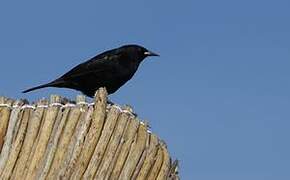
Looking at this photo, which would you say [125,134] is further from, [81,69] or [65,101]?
[81,69]

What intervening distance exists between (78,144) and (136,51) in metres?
6.23

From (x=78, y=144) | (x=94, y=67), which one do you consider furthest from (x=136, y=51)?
(x=78, y=144)

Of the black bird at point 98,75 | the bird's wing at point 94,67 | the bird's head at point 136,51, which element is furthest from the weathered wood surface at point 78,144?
the bird's head at point 136,51

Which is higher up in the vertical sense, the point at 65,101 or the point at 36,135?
the point at 65,101

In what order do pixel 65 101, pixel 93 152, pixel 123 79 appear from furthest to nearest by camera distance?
pixel 123 79, pixel 65 101, pixel 93 152

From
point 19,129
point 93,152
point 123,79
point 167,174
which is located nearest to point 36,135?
point 19,129

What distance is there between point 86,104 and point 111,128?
397 mm

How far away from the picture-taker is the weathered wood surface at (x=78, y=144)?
21.9 feet

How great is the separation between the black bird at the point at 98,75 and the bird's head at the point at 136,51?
0.31 meters

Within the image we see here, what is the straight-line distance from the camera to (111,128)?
270 inches

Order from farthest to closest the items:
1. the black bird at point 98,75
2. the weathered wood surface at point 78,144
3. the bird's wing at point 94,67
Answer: the bird's wing at point 94,67, the black bird at point 98,75, the weathered wood surface at point 78,144

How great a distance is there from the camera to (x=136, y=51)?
12836mm

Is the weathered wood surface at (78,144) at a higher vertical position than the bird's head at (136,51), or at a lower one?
lower

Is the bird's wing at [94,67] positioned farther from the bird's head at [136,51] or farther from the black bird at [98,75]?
the bird's head at [136,51]
